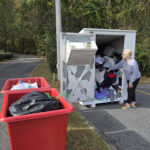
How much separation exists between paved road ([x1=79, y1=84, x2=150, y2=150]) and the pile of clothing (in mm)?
386

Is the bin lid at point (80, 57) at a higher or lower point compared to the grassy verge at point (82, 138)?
higher

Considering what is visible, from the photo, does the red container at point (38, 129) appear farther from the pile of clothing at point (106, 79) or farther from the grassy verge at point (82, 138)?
the pile of clothing at point (106, 79)

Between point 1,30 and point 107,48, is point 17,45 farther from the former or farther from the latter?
point 107,48

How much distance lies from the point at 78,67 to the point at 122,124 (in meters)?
1.75

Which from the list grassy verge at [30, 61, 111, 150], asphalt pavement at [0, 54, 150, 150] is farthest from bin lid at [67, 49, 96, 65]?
grassy verge at [30, 61, 111, 150]

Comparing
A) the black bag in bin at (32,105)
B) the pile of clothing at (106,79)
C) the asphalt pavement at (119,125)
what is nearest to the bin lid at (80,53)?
the pile of clothing at (106,79)

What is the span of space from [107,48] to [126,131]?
2.90 m

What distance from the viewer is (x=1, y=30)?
24.8 m

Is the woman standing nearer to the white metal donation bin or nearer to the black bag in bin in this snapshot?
the white metal donation bin

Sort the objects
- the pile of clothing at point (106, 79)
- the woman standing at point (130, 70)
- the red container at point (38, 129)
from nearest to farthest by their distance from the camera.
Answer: the red container at point (38, 129), the woman standing at point (130, 70), the pile of clothing at point (106, 79)

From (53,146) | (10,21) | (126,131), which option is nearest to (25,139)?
(53,146)

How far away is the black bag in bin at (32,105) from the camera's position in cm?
174

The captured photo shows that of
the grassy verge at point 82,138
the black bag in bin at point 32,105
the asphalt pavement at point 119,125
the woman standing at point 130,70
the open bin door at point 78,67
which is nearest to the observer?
the black bag in bin at point 32,105

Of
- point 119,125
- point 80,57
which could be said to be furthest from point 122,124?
point 80,57
